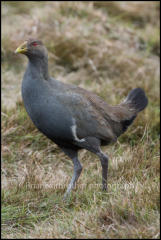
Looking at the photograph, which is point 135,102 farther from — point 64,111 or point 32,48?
point 32,48

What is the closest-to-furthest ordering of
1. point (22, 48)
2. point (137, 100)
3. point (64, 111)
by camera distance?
point (64, 111), point (22, 48), point (137, 100)

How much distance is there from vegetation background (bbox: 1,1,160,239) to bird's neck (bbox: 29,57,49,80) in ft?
3.50

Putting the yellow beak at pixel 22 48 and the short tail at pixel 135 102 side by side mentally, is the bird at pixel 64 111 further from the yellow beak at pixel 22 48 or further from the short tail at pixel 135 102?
the short tail at pixel 135 102

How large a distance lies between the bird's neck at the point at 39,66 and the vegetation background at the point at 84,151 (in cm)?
107

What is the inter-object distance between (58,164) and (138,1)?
5.78 m

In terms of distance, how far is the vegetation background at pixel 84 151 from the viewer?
3588 millimetres

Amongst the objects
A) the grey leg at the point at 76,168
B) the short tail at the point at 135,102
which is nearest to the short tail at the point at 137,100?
the short tail at the point at 135,102

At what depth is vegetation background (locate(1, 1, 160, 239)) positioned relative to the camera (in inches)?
141

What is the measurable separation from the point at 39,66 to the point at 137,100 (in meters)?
1.40

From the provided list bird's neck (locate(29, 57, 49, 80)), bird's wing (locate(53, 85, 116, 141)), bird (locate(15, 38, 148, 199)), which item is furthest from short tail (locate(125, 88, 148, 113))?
bird's neck (locate(29, 57, 49, 80))

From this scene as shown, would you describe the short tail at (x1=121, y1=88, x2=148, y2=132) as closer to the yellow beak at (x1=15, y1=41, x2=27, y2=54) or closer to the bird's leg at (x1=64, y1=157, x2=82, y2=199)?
the bird's leg at (x1=64, y1=157, x2=82, y2=199)

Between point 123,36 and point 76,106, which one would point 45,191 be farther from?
point 123,36

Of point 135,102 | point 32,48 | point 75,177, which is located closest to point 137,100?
point 135,102

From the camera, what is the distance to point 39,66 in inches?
178
